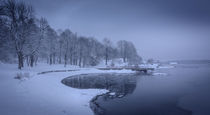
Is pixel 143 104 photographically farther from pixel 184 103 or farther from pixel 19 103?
pixel 19 103

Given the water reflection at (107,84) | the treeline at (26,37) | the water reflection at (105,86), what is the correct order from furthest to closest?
1. the treeline at (26,37)
2. the water reflection at (107,84)
3. the water reflection at (105,86)

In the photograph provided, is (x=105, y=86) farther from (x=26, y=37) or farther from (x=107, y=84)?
(x=26, y=37)

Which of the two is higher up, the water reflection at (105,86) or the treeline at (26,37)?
the treeline at (26,37)

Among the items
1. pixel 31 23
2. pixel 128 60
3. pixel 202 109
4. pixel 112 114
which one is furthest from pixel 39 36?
pixel 128 60

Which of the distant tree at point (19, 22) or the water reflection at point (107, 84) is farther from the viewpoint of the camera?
the distant tree at point (19, 22)

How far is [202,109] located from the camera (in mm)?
11602

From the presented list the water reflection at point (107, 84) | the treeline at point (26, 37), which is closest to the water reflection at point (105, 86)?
the water reflection at point (107, 84)

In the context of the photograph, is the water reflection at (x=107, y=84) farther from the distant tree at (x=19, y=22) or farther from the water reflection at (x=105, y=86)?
the distant tree at (x=19, y=22)

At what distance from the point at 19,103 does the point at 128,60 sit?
72.6 meters

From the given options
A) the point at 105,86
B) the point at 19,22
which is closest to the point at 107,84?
the point at 105,86

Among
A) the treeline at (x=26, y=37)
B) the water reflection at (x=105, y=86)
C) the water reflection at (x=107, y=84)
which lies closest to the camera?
the water reflection at (x=105, y=86)

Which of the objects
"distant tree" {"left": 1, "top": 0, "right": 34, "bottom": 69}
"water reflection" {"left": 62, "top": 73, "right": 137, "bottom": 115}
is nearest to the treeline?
"distant tree" {"left": 1, "top": 0, "right": 34, "bottom": 69}

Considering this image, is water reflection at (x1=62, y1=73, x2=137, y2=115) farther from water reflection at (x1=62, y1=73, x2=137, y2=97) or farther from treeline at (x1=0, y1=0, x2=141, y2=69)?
treeline at (x1=0, y1=0, x2=141, y2=69)

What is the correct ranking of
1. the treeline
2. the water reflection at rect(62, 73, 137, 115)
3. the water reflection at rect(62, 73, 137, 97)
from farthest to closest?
the treeline, the water reflection at rect(62, 73, 137, 97), the water reflection at rect(62, 73, 137, 115)
